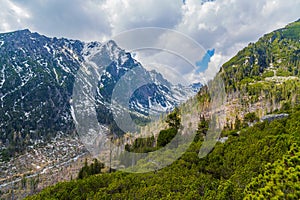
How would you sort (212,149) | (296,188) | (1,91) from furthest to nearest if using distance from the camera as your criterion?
(1,91), (212,149), (296,188)

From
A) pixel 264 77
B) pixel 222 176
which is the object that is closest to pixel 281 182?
pixel 222 176

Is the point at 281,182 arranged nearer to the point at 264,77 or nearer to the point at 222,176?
the point at 222,176

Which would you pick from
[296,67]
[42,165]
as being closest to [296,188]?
[42,165]

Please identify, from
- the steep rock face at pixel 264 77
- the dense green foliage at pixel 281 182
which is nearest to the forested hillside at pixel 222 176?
the dense green foliage at pixel 281 182

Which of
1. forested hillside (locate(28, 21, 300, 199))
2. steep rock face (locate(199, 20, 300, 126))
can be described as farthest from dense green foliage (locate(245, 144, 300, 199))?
steep rock face (locate(199, 20, 300, 126))

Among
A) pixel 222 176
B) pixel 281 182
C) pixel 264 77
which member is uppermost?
pixel 264 77

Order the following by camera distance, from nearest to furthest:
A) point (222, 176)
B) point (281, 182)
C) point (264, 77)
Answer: point (281, 182) < point (222, 176) < point (264, 77)

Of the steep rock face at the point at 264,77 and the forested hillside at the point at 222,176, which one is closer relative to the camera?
the forested hillside at the point at 222,176

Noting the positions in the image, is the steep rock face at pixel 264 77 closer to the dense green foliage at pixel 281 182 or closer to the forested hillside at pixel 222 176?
the forested hillside at pixel 222 176

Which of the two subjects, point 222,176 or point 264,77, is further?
point 264,77

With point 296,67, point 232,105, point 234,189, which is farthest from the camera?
point 296,67

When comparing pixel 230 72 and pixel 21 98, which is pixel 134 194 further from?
pixel 21 98
